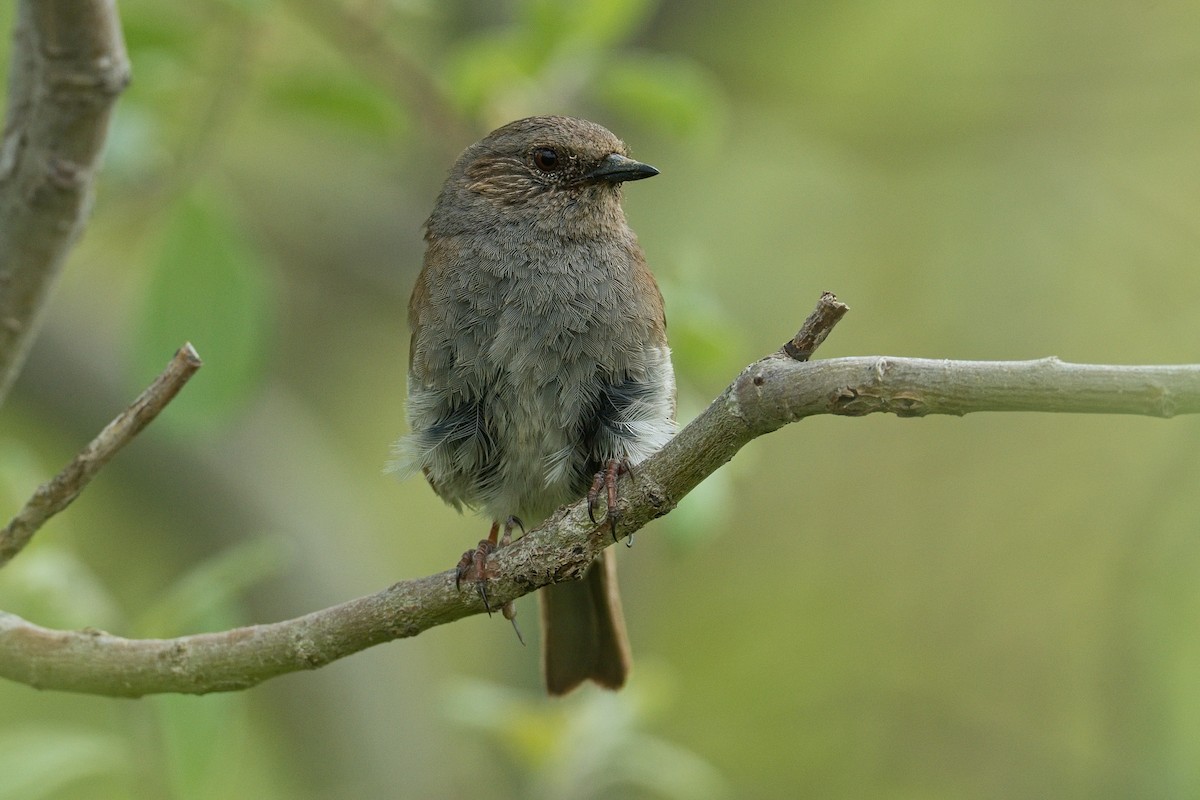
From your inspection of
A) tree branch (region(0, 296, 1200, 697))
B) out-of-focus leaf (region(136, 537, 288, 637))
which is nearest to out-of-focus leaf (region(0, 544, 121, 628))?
out-of-focus leaf (region(136, 537, 288, 637))

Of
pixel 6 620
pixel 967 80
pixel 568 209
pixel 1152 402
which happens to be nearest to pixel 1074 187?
pixel 967 80

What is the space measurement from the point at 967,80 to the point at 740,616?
3299mm

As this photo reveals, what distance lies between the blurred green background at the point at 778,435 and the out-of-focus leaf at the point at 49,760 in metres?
1.33

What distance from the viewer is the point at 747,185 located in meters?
8.12

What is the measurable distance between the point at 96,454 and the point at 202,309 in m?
1.15

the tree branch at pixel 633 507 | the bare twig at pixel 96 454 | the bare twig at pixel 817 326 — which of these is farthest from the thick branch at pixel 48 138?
the bare twig at pixel 817 326

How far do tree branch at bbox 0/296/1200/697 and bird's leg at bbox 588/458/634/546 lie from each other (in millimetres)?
28

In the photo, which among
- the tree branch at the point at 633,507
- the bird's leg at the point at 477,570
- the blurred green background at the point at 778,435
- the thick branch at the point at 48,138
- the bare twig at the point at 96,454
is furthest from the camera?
the blurred green background at the point at 778,435

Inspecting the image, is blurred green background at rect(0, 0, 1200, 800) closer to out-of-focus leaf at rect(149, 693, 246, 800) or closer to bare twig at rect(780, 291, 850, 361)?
out-of-focus leaf at rect(149, 693, 246, 800)

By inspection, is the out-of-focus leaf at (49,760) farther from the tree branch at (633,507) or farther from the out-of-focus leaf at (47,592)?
the tree branch at (633,507)

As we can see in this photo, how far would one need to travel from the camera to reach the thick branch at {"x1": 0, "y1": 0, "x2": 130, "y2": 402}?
8.55 ft

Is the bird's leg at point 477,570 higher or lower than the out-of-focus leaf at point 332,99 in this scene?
lower

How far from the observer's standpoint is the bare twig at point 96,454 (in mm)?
2811

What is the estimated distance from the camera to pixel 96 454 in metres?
2.88
